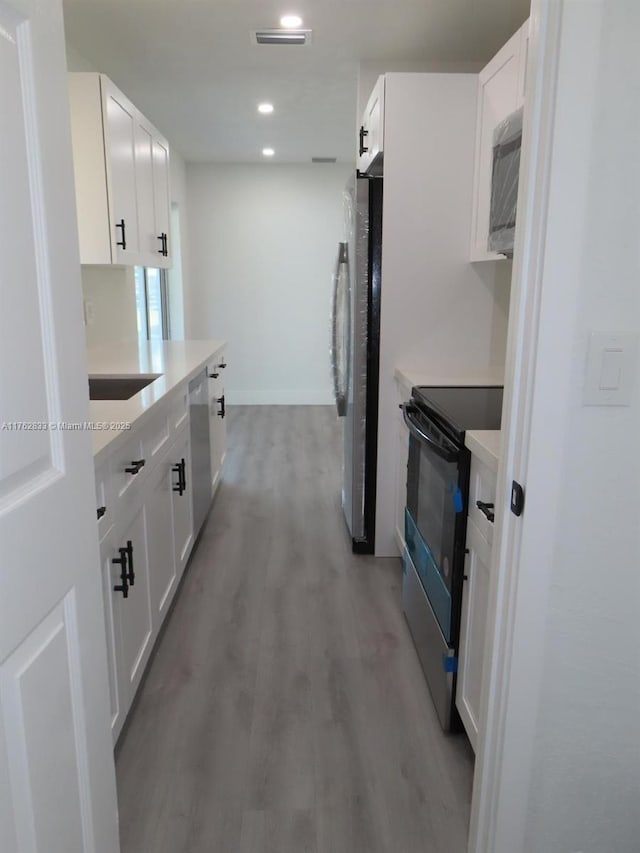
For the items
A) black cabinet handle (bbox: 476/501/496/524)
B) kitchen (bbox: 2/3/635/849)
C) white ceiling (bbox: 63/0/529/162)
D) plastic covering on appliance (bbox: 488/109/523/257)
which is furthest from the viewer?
white ceiling (bbox: 63/0/529/162)

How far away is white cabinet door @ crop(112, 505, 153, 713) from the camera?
5.80 ft

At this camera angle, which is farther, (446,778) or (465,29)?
(465,29)

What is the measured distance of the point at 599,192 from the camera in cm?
103

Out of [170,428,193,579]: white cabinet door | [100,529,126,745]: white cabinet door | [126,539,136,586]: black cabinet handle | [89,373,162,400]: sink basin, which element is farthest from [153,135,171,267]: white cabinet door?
[100,529,126,745]: white cabinet door

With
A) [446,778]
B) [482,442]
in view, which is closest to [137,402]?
[482,442]

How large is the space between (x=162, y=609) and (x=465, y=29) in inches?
119

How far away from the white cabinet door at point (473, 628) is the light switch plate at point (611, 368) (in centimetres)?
59

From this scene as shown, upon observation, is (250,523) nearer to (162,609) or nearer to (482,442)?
(162,609)

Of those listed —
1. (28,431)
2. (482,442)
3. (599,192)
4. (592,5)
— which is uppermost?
(592,5)

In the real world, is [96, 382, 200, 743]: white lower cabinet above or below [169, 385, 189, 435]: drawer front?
below

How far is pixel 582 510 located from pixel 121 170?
8.21ft

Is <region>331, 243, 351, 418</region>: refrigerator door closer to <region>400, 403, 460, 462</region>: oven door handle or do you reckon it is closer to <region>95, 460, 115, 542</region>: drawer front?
<region>400, 403, 460, 462</region>: oven door handle

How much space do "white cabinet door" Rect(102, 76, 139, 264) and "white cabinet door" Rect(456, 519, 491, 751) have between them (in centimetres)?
197

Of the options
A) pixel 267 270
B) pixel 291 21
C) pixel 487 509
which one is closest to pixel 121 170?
→ pixel 291 21
